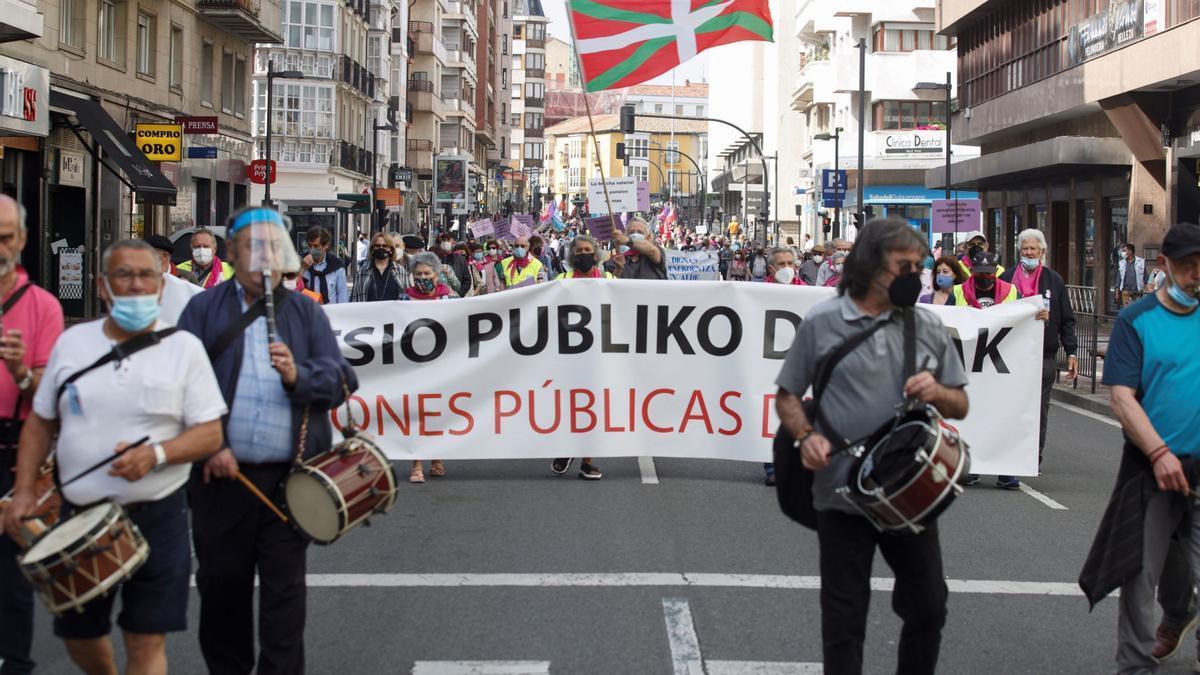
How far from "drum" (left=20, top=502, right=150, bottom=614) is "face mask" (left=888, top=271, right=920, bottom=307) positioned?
2484 mm

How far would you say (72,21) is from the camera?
2942 centimetres

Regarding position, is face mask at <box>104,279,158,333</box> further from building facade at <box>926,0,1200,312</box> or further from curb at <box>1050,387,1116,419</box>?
building facade at <box>926,0,1200,312</box>

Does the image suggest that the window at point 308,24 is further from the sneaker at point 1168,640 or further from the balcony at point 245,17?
the sneaker at point 1168,640

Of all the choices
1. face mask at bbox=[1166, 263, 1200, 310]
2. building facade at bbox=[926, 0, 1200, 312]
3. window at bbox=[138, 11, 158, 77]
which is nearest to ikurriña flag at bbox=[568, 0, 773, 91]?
face mask at bbox=[1166, 263, 1200, 310]

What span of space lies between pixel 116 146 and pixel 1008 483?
21.5m

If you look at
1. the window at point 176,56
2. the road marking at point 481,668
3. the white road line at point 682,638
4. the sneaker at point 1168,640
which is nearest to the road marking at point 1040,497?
the white road line at point 682,638

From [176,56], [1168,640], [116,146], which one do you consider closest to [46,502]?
[1168,640]

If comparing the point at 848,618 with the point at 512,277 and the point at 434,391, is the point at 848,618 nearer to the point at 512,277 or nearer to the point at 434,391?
the point at 434,391

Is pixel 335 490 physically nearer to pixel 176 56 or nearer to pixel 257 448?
pixel 257 448

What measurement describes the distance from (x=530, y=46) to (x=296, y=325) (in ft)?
560

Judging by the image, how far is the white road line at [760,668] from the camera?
6410mm

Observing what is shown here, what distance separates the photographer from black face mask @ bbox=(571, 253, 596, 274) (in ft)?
41.1

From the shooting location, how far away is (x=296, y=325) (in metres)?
5.42

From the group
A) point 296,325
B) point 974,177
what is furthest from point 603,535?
point 974,177
